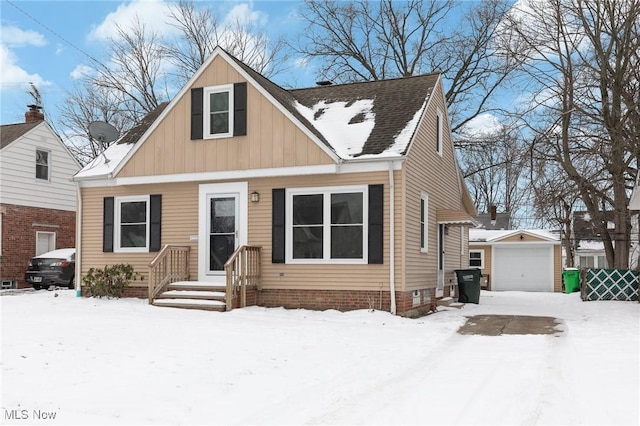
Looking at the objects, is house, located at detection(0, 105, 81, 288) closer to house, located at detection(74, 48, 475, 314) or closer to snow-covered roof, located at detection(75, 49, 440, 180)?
snow-covered roof, located at detection(75, 49, 440, 180)

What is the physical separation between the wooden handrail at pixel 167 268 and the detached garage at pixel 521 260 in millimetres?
18422

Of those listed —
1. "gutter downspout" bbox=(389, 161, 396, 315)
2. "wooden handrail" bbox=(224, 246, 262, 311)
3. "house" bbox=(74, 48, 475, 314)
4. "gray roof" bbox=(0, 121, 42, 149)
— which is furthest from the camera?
"gray roof" bbox=(0, 121, 42, 149)

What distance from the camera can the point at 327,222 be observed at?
12.6 metres

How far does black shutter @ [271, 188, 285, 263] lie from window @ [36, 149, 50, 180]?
42.1ft


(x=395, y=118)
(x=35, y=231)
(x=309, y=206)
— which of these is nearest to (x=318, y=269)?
(x=309, y=206)

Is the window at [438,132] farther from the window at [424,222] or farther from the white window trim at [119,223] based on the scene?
the white window trim at [119,223]

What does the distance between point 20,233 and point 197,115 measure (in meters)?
10.8

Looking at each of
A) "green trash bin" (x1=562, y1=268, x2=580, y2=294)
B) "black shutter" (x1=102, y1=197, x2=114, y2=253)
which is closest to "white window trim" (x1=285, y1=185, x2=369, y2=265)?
"black shutter" (x1=102, y1=197, x2=114, y2=253)

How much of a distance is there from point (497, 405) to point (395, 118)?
8.92 m

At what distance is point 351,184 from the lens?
1241 centimetres

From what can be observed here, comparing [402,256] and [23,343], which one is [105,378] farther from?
[402,256]

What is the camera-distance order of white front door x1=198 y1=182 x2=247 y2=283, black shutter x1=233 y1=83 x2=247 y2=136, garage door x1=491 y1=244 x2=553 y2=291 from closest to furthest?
1. black shutter x1=233 y1=83 x2=247 y2=136
2. white front door x1=198 y1=182 x2=247 y2=283
3. garage door x1=491 y1=244 x2=553 y2=291

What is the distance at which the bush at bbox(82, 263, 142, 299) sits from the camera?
45.2 feet

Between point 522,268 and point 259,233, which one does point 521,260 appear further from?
point 259,233
